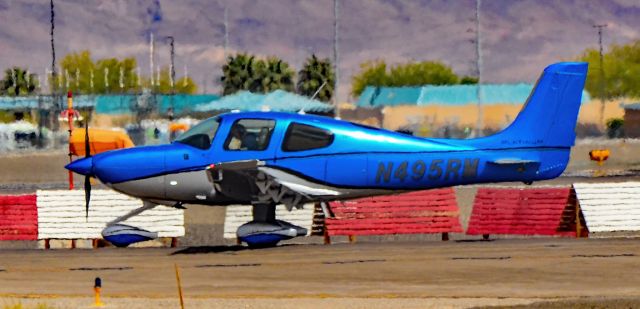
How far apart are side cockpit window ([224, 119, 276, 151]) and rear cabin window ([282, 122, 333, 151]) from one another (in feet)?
1.17

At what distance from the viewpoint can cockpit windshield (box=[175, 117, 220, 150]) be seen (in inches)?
1029

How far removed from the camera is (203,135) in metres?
26.2

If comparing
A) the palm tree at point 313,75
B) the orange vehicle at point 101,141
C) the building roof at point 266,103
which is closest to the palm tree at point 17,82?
the palm tree at point 313,75

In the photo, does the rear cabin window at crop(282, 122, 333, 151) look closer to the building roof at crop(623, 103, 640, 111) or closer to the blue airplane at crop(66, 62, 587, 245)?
the blue airplane at crop(66, 62, 587, 245)

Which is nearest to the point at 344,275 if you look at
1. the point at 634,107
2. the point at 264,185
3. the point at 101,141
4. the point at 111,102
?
the point at 264,185

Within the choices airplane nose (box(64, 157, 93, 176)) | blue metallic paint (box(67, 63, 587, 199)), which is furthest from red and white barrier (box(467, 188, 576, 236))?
airplane nose (box(64, 157, 93, 176))

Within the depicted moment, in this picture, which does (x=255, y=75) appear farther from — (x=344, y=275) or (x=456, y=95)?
(x=344, y=275)

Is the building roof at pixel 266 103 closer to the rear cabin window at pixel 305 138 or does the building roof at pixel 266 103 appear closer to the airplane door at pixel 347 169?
the airplane door at pixel 347 169

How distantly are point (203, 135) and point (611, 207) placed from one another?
27.0 feet

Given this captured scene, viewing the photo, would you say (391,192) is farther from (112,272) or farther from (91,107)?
(91,107)

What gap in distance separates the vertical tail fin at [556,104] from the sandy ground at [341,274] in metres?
2.31

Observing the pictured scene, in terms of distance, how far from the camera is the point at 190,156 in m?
26.1

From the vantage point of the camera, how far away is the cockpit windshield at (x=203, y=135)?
26125mm

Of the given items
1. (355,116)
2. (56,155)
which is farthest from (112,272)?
(355,116)
